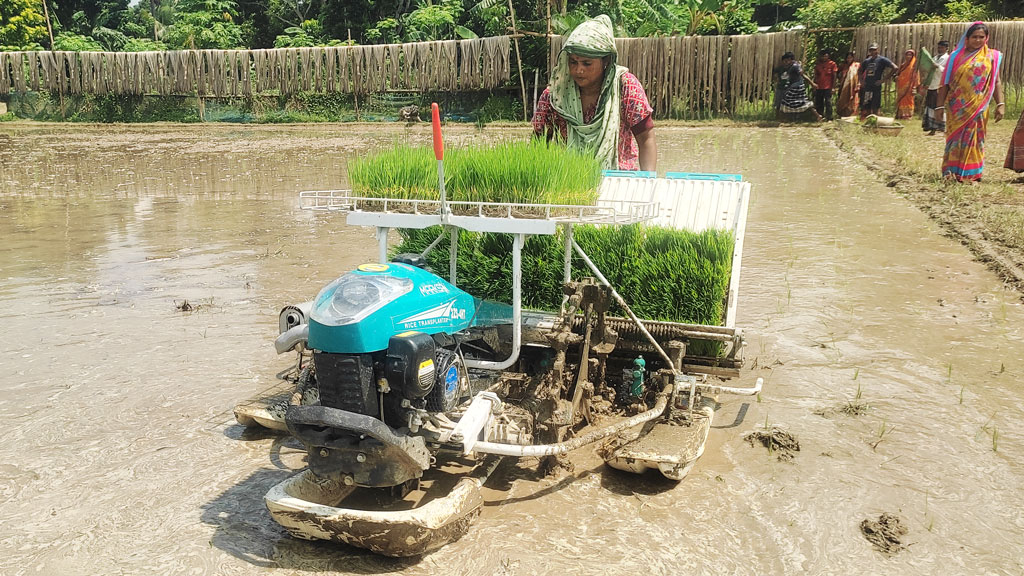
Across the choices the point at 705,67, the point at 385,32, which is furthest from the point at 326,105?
the point at 705,67

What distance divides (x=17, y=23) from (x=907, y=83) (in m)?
29.0

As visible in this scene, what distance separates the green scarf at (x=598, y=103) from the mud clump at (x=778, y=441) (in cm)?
206

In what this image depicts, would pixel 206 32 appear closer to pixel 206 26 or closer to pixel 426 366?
pixel 206 26

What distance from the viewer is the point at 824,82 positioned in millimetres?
19109

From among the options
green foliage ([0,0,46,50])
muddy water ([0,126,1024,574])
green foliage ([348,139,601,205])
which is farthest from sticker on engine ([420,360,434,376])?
green foliage ([0,0,46,50])

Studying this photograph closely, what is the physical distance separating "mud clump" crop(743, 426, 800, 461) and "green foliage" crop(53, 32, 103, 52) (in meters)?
29.9

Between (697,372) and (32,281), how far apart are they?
6016mm

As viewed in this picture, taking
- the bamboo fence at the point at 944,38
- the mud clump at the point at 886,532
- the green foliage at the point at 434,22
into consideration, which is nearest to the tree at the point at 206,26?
the green foliage at the point at 434,22

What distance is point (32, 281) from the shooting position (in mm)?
7398

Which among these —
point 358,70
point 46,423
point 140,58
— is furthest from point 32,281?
point 140,58

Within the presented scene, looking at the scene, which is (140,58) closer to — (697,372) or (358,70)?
(358,70)

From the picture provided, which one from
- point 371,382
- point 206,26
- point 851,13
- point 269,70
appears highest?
point 206,26

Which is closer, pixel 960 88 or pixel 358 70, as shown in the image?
pixel 960 88

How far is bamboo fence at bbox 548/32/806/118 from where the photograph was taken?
764 inches
